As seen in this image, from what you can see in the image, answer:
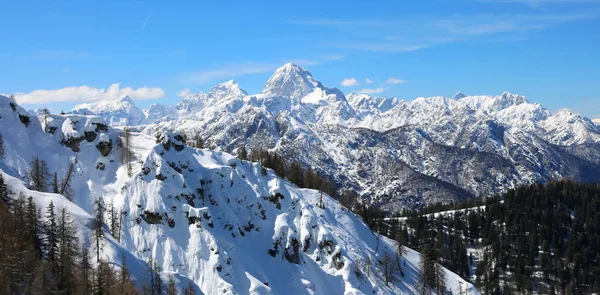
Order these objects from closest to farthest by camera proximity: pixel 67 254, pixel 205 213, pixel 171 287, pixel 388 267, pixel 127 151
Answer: pixel 67 254 < pixel 171 287 < pixel 205 213 < pixel 127 151 < pixel 388 267

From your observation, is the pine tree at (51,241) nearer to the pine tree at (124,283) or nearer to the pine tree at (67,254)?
the pine tree at (67,254)

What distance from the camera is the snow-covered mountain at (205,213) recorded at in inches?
5002

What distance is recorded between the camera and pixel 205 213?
443 feet

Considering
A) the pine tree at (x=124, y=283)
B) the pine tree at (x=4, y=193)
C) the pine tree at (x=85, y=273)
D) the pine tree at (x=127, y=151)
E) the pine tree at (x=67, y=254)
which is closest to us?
the pine tree at (x=85, y=273)

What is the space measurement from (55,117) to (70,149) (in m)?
16.9

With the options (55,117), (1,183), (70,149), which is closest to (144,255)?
(1,183)

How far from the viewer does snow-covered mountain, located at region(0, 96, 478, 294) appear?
12706cm

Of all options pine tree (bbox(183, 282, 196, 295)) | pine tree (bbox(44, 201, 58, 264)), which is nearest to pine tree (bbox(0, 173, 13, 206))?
pine tree (bbox(44, 201, 58, 264))

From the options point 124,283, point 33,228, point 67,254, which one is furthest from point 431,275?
point 33,228

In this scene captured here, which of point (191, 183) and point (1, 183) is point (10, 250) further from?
point (191, 183)

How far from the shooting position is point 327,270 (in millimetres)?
145000

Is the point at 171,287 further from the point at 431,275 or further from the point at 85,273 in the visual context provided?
the point at 431,275

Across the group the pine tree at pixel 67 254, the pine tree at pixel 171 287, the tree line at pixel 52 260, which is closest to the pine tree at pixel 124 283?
the tree line at pixel 52 260

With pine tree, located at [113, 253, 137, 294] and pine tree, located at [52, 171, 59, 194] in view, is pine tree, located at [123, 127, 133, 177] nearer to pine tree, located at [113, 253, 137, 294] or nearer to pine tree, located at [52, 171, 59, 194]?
pine tree, located at [52, 171, 59, 194]
